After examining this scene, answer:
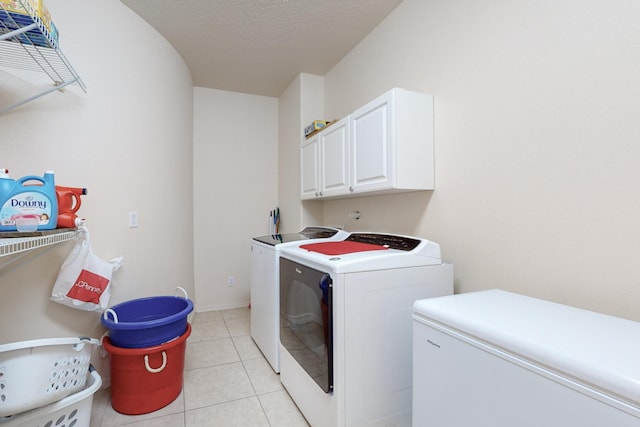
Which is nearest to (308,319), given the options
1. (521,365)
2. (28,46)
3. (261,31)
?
(521,365)

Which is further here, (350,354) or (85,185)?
(85,185)

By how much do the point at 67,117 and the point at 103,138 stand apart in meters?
0.22

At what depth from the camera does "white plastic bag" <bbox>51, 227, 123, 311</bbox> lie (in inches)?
63.5

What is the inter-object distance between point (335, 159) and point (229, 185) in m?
1.74

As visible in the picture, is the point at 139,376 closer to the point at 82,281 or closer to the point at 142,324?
the point at 142,324

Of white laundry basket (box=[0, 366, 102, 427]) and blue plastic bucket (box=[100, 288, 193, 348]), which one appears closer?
white laundry basket (box=[0, 366, 102, 427])

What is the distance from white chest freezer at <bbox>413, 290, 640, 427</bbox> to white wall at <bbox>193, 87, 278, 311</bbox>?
2.93 metres

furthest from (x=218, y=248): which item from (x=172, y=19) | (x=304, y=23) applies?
(x=304, y=23)

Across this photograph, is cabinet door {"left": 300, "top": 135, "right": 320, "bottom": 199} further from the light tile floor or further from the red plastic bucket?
the red plastic bucket

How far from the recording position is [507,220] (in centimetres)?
140

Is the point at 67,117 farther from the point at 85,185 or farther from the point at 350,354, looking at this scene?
the point at 350,354

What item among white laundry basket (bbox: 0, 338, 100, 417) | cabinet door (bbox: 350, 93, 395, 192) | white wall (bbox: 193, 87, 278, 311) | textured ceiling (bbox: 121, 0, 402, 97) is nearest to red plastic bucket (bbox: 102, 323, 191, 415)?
white laundry basket (bbox: 0, 338, 100, 417)

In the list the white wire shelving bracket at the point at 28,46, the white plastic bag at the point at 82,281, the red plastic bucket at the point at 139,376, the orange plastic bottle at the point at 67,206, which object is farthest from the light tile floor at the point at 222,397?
the white wire shelving bracket at the point at 28,46

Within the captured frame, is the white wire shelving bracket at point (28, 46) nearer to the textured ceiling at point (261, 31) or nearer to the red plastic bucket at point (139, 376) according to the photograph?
the textured ceiling at point (261, 31)
